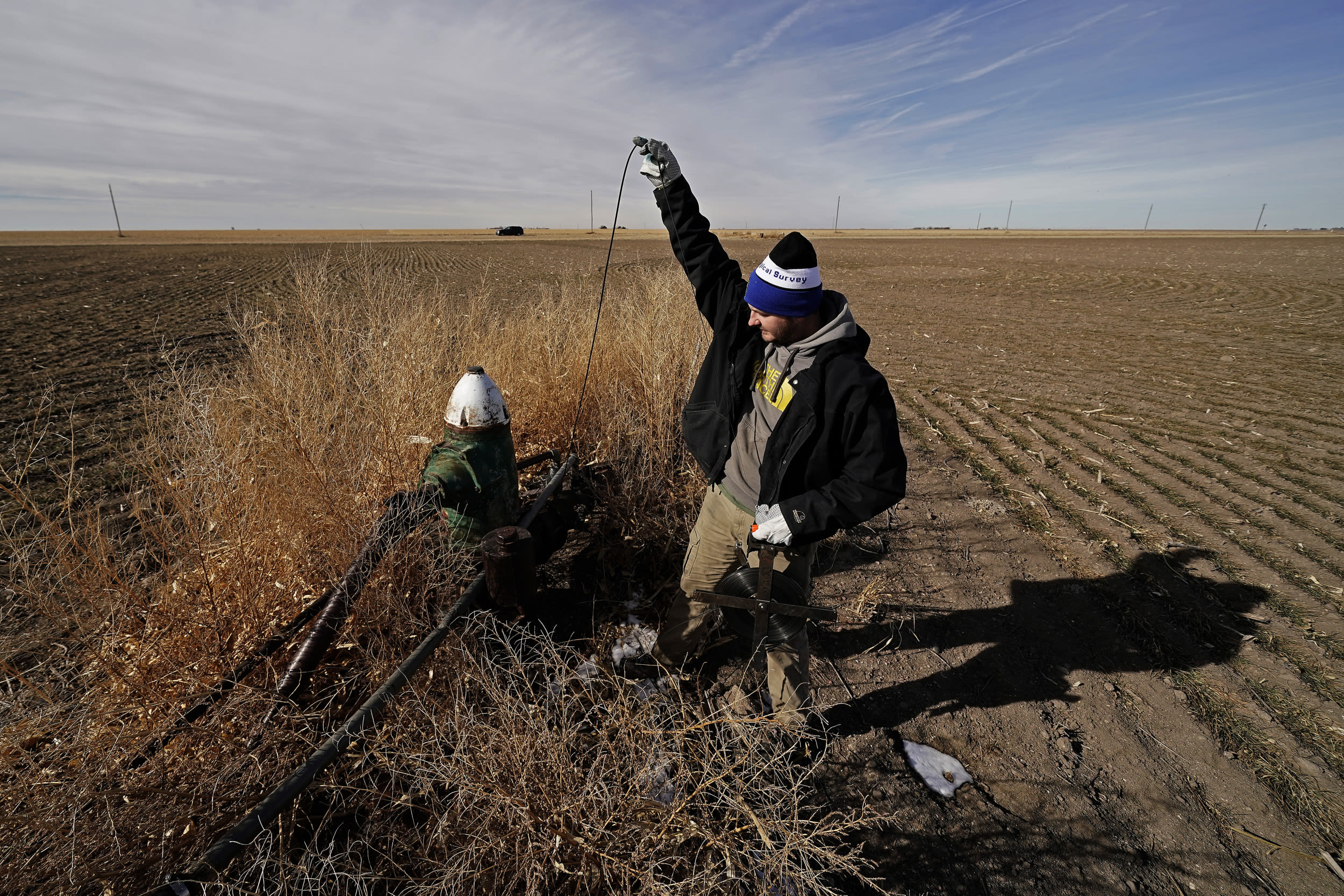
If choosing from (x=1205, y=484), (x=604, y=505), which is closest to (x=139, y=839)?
(x=604, y=505)

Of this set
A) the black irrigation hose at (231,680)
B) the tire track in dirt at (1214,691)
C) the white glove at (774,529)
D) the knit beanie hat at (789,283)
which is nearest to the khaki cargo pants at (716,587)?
the white glove at (774,529)

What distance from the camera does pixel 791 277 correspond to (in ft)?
7.18

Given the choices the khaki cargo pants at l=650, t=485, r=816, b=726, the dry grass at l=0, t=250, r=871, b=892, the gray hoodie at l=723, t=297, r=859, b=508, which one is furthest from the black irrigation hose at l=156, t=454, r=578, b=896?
the gray hoodie at l=723, t=297, r=859, b=508

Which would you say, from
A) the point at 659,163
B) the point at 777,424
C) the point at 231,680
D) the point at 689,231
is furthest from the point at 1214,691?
the point at 231,680

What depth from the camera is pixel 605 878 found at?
1.61 m

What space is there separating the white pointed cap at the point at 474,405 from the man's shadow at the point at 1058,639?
216cm

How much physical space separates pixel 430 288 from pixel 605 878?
45.9 ft

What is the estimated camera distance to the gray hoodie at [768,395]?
2225 mm

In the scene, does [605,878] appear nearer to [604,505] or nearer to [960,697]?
[960,697]

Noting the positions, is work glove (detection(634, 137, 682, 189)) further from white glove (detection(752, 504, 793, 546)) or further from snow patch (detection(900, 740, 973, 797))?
snow patch (detection(900, 740, 973, 797))

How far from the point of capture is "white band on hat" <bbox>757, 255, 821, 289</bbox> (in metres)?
2.18

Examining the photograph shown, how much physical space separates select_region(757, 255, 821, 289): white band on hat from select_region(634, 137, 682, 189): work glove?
2.96 feet

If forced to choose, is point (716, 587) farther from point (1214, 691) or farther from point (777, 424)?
point (1214, 691)

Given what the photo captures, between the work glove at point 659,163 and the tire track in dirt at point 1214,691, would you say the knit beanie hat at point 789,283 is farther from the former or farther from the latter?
the tire track in dirt at point 1214,691
